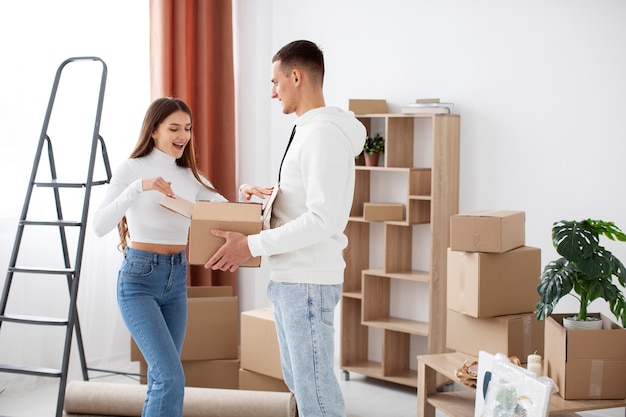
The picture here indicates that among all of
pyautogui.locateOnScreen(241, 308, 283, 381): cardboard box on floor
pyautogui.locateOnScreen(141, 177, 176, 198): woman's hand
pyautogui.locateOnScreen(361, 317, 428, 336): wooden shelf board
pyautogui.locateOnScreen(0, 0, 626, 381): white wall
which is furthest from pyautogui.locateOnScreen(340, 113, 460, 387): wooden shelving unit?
pyautogui.locateOnScreen(141, 177, 176, 198): woman's hand

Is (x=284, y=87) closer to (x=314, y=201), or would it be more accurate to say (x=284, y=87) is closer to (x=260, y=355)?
(x=314, y=201)

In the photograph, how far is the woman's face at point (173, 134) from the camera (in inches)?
118

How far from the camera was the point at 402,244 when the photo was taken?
4332 mm

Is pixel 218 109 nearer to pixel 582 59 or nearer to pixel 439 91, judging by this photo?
pixel 439 91

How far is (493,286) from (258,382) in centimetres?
139

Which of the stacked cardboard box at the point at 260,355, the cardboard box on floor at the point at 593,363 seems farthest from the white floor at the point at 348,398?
the cardboard box on floor at the point at 593,363

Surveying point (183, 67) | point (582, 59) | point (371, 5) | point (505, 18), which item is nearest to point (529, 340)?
point (582, 59)

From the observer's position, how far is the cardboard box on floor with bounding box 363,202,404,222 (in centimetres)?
420

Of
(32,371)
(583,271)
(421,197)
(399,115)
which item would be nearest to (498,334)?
(583,271)

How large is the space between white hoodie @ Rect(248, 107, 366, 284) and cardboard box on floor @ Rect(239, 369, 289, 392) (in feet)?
5.80

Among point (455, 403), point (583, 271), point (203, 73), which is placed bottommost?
point (455, 403)

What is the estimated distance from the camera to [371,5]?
A: 4465 mm

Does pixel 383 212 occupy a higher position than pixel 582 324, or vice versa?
pixel 383 212

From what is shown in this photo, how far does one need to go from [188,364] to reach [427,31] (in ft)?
7.34
